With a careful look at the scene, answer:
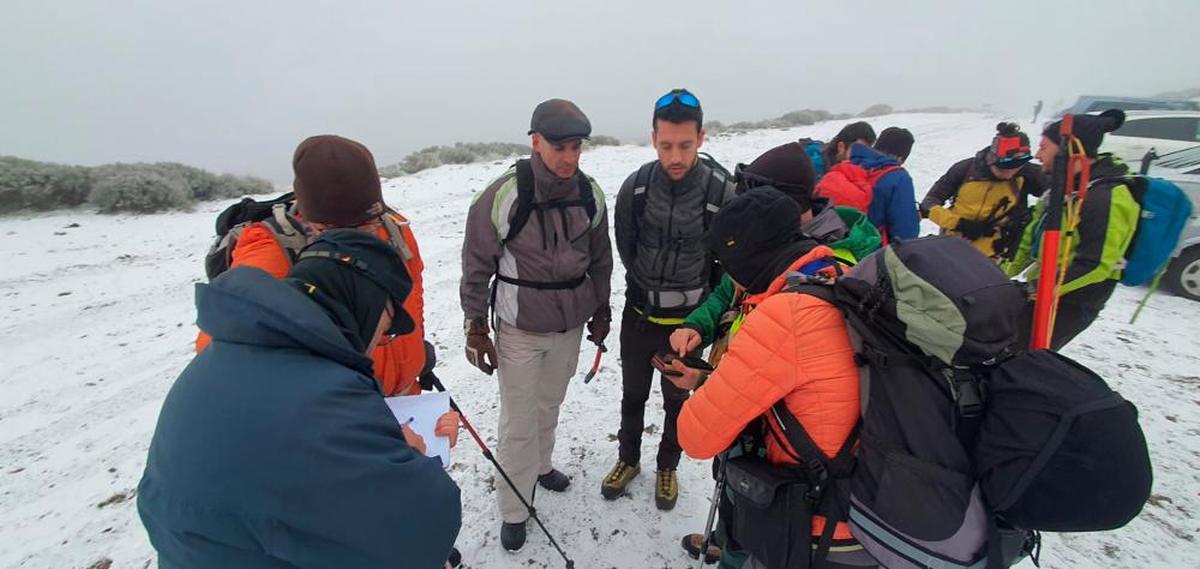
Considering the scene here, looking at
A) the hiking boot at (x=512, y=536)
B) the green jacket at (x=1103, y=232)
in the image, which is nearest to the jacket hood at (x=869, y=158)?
the green jacket at (x=1103, y=232)

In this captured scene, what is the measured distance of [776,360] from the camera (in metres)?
1.51

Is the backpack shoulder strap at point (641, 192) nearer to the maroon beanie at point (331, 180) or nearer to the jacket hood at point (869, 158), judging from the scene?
the maroon beanie at point (331, 180)

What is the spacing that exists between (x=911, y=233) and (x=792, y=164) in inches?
90.5

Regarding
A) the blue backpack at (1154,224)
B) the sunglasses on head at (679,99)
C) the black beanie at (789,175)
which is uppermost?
the sunglasses on head at (679,99)

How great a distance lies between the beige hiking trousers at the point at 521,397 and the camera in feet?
9.59

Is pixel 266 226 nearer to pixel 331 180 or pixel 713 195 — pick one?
pixel 331 180

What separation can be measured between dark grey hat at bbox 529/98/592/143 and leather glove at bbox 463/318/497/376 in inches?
43.9

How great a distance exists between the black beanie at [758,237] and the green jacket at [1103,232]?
230cm

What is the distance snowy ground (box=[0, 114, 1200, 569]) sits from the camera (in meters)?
2.91

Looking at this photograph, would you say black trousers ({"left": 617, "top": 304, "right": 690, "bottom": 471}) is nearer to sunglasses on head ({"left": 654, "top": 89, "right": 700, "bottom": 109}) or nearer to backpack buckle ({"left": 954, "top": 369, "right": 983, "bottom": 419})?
sunglasses on head ({"left": 654, "top": 89, "right": 700, "bottom": 109})

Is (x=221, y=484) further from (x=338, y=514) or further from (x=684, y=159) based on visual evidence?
(x=684, y=159)

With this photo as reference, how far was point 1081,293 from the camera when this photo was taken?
2.98 metres

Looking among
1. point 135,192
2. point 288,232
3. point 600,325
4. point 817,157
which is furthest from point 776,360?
point 135,192

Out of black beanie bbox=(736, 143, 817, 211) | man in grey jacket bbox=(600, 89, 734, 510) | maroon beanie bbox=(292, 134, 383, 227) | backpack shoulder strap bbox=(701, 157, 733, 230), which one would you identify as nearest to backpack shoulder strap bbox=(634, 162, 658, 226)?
man in grey jacket bbox=(600, 89, 734, 510)
